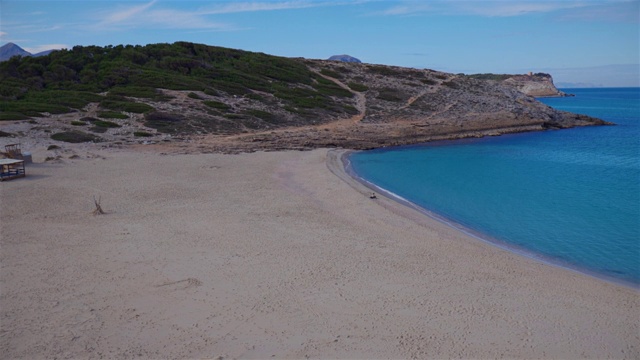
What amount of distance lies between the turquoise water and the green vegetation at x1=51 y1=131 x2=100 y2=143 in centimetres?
1471

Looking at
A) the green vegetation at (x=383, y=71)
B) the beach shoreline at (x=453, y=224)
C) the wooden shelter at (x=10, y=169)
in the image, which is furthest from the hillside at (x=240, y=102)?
the wooden shelter at (x=10, y=169)

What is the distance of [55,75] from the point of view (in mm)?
37594

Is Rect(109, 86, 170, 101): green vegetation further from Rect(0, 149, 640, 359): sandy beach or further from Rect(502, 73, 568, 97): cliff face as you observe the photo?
Rect(502, 73, 568, 97): cliff face

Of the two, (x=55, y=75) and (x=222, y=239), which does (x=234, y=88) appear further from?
(x=222, y=239)

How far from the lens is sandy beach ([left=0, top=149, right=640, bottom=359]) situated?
827 centimetres

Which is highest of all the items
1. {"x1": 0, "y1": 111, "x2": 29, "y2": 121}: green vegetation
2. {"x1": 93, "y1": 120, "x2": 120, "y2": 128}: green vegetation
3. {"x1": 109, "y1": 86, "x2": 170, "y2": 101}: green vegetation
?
{"x1": 109, "y1": 86, "x2": 170, "y2": 101}: green vegetation

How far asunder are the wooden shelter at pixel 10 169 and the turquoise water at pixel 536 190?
14.9 metres

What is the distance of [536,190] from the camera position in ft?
75.6

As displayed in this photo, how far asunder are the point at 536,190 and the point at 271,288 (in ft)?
56.8

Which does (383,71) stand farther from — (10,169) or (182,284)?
(182,284)

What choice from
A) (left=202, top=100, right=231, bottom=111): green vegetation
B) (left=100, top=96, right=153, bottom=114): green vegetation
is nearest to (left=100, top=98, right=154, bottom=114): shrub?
(left=100, top=96, right=153, bottom=114): green vegetation

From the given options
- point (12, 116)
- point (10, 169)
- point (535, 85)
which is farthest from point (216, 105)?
point (535, 85)

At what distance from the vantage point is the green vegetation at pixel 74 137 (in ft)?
84.6

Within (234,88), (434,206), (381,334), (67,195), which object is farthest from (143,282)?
(234,88)
